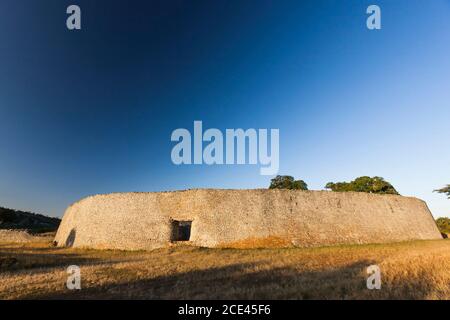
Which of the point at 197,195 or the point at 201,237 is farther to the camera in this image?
the point at 197,195

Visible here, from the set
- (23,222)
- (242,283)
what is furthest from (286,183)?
(23,222)

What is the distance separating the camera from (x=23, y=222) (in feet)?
205

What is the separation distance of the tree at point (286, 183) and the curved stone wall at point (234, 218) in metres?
28.5

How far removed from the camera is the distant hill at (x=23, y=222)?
179 ft

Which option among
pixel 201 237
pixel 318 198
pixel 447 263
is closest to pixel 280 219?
pixel 318 198

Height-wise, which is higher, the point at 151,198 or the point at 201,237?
the point at 151,198

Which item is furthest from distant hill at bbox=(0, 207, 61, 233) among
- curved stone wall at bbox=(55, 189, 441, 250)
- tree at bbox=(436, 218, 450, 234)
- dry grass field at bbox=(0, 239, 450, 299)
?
tree at bbox=(436, 218, 450, 234)

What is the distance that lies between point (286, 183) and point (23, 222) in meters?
57.5

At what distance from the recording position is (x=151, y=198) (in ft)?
92.4

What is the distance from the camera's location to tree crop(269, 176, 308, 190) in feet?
195

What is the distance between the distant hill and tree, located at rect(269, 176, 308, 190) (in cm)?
4540

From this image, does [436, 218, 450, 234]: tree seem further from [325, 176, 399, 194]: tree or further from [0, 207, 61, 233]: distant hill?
[0, 207, 61, 233]: distant hill

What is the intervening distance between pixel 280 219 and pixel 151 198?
1252 centimetres
